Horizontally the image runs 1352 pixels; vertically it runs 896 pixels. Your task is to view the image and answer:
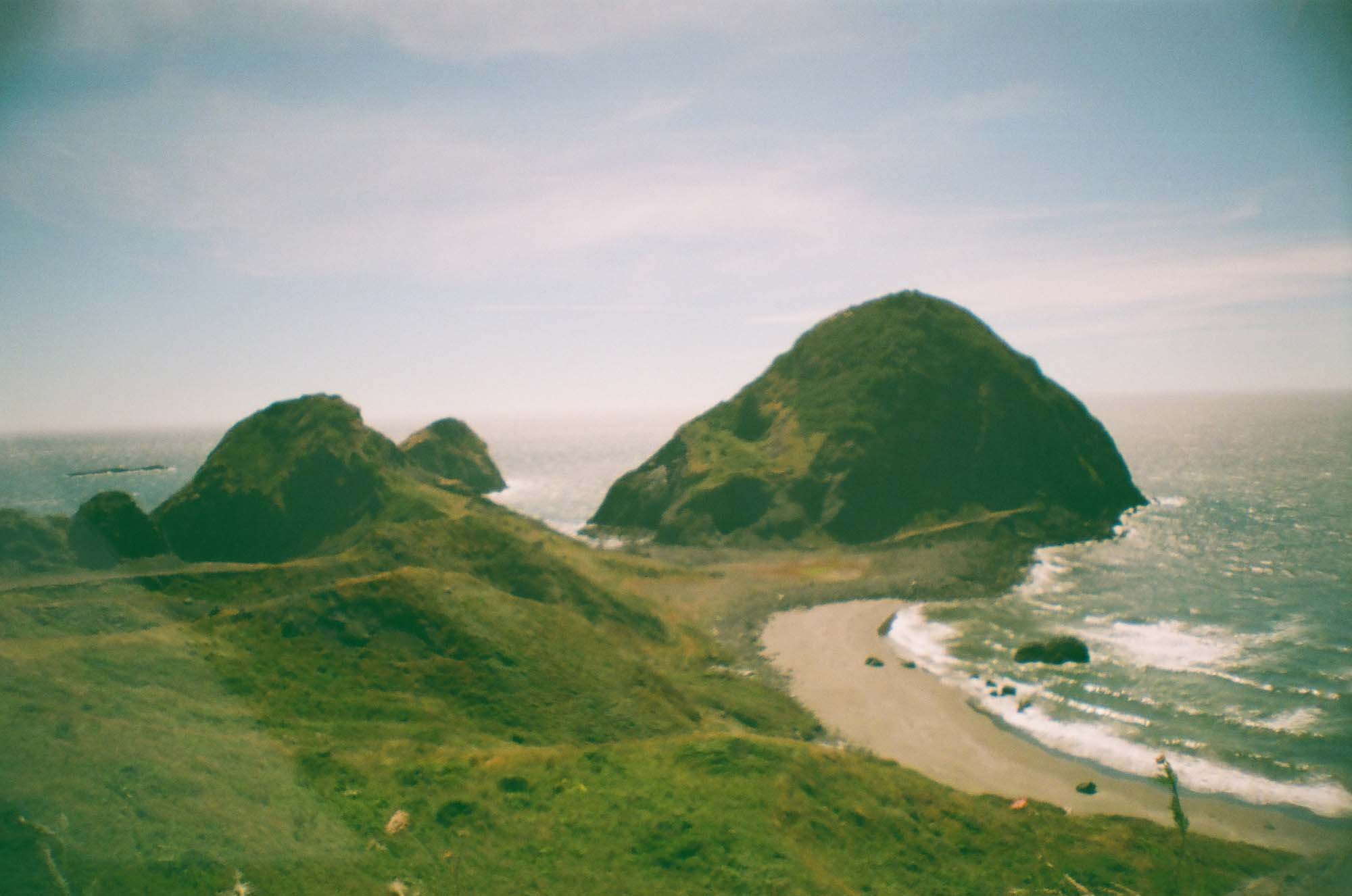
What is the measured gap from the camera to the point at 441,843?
2205 cm

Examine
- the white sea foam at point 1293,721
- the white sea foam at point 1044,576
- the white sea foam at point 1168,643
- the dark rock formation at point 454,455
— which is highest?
the dark rock formation at point 454,455

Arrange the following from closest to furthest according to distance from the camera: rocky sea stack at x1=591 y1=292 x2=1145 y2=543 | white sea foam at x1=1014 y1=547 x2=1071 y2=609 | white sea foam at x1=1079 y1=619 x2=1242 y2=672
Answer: white sea foam at x1=1079 y1=619 x2=1242 y2=672
white sea foam at x1=1014 y1=547 x2=1071 y2=609
rocky sea stack at x1=591 y1=292 x2=1145 y2=543

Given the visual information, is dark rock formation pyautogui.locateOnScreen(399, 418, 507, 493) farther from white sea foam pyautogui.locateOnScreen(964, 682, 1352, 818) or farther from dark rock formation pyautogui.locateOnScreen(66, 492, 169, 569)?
white sea foam pyautogui.locateOnScreen(964, 682, 1352, 818)

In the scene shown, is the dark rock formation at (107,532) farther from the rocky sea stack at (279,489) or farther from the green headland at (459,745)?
the rocky sea stack at (279,489)

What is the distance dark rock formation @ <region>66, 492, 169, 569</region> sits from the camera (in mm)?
70875

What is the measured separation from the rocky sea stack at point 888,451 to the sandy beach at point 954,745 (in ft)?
137

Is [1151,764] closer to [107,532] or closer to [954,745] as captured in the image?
[954,745]

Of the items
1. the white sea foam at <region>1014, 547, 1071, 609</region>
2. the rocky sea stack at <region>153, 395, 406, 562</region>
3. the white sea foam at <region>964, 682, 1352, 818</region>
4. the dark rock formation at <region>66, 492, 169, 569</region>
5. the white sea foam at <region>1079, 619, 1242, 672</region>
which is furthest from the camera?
the rocky sea stack at <region>153, 395, 406, 562</region>

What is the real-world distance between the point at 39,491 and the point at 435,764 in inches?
8169

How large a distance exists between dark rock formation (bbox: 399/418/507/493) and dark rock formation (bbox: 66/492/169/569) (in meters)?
77.3

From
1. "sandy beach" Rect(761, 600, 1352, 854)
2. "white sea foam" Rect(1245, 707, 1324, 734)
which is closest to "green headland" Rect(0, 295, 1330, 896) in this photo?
"sandy beach" Rect(761, 600, 1352, 854)

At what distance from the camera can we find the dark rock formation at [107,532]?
70875mm

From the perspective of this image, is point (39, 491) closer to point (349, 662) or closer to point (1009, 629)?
point (349, 662)

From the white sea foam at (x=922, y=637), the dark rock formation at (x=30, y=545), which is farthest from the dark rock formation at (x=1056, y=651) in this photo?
the dark rock formation at (x=30, y=545)
